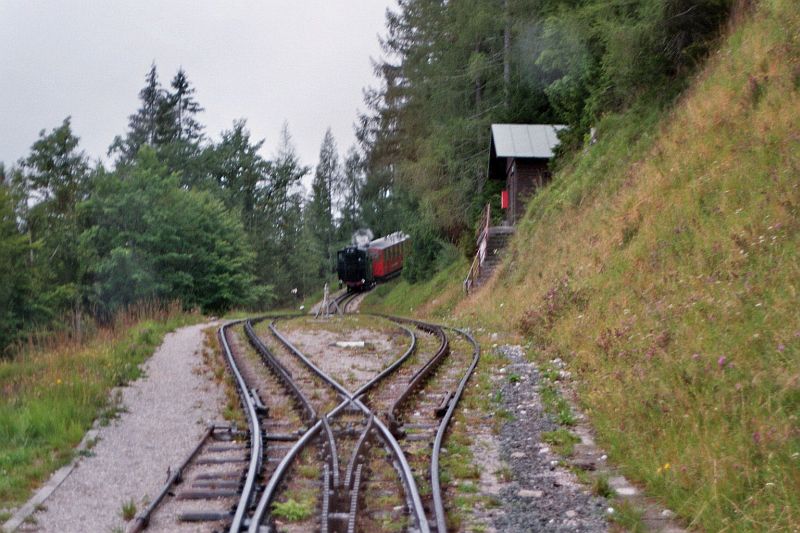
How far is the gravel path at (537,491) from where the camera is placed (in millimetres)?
5469

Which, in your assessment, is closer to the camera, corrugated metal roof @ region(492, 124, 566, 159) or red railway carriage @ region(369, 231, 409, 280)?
corrugated metal roof @ region(492, 124, 566, 159)

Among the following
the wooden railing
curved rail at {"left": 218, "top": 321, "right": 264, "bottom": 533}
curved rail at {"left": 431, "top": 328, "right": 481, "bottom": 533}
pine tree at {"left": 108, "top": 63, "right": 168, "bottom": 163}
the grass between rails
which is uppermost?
pine tree at {"left": 108, "top": 63, "right": 168, "bottom": 163}

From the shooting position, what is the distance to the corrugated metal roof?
32.5 meters

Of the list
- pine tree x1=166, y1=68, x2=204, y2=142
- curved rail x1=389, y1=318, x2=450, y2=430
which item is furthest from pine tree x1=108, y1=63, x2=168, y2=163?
curved rail x1=389, y1=318, x2=450, y2=430

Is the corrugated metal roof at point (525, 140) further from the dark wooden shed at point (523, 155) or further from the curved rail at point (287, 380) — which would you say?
the curved rail at point (287, 380)

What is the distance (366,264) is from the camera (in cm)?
5612

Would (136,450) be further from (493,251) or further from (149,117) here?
(149,117)

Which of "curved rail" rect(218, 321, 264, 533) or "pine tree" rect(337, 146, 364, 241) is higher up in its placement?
"pine tree" rect(337, 146, 364, 241)

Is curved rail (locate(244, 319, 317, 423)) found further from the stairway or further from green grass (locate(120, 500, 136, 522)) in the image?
the stairway

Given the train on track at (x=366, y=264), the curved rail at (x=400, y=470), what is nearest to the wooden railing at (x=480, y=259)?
the train on track at (x=366, y=264)

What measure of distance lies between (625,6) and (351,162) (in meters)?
71.7

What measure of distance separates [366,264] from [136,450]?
48.2 meters

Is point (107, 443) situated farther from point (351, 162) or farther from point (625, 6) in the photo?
point (351, 162)

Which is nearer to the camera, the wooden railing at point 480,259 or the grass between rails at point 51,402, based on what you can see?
the grass between rails at point 51,402
